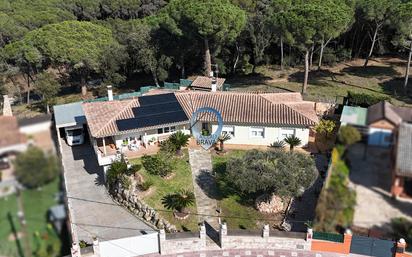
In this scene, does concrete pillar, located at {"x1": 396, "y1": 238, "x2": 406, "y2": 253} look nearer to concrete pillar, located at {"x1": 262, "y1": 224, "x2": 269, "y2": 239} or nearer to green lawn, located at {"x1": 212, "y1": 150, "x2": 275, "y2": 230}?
concrete pillar, located at {"x1": 262, "y1": 224, "x2": 269, "y2": 239}

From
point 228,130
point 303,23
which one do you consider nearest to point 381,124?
point 228,130

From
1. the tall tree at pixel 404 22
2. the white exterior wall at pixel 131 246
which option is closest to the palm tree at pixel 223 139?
the white exterior wall at pixel 131 246

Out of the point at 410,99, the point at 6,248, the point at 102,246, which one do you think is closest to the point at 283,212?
the point at 102,246

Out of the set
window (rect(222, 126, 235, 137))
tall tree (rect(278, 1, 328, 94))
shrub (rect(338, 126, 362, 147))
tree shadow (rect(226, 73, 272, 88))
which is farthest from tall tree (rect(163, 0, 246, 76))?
shrub (rect(338, 126, 362, 147))

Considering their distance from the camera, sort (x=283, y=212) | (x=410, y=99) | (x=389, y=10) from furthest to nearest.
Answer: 1. (x=389, y=10)
2. (x=410, y=99)
3. (x=283, y=212)

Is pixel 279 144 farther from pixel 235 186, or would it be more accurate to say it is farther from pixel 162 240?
pixel 162 240

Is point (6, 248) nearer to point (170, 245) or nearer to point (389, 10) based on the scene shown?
point (170, 245)
